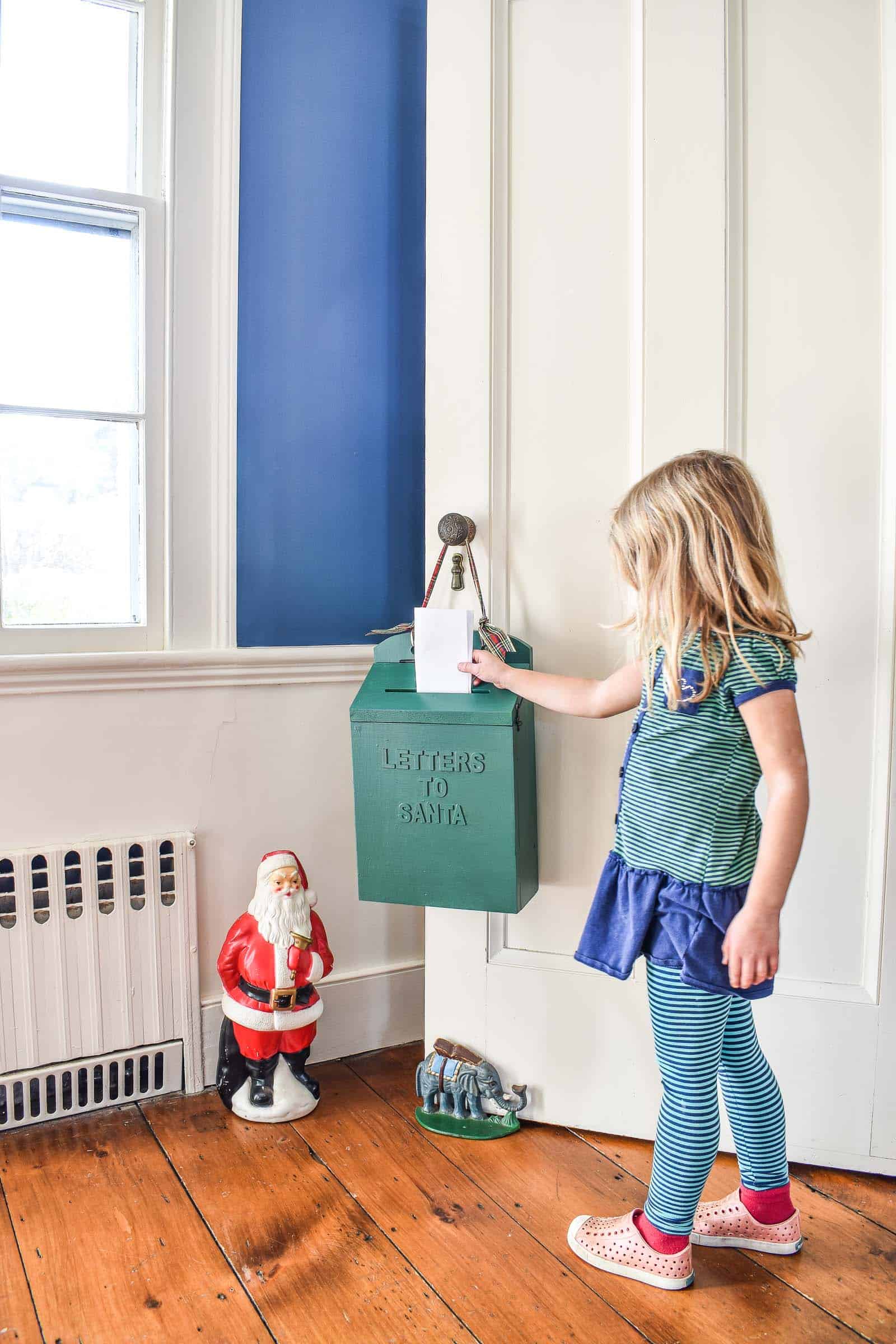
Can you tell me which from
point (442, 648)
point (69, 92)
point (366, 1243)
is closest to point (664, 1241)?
point (366, 1243)

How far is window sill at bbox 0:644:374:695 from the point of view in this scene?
1707 millimetres

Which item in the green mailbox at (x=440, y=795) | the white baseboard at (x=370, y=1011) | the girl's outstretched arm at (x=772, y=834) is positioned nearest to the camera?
the girl's outstretched arm at (x=772, y=834)

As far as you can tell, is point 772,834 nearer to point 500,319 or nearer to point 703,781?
point 703,781

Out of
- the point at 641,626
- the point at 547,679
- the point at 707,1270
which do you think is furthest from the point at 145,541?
the point at 707,1270

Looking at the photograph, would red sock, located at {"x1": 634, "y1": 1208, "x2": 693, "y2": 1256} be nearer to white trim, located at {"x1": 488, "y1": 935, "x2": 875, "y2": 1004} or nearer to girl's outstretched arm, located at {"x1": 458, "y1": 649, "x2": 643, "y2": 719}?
white trim, located at {"x1": 488, "y1": 935, "x2": 875, "y2": 1004}

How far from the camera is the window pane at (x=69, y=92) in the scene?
5.71 ft

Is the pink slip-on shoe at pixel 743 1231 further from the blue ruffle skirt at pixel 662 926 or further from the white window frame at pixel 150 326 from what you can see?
the white window frame at pixel 150 326

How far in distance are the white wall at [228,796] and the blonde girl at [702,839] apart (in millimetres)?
766

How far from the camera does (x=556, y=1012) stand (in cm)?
173

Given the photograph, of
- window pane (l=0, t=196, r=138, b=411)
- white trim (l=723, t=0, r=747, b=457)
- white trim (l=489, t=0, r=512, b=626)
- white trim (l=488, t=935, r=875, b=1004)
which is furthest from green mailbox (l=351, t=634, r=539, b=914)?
window pane (l=0, t=196, r=138, b=411)

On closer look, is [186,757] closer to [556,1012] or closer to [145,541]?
[145,541]

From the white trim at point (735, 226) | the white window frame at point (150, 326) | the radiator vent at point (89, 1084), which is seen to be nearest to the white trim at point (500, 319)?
the white trim at point (735, 226)

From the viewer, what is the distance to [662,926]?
1307 mm

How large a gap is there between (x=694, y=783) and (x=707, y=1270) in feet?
2.33
